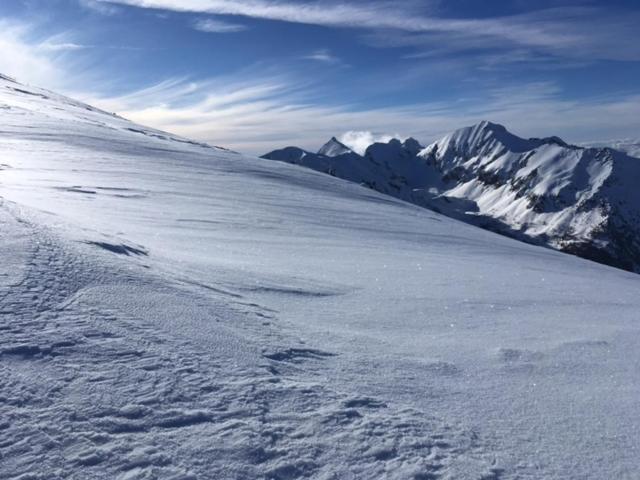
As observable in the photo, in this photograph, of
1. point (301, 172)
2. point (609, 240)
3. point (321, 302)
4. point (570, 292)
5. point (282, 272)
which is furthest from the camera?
point (609, 240)

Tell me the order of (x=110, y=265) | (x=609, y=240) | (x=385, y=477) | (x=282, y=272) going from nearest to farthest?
1. (x=385, y=477)
2. (x=110, y=265)
3. (x=282, y=272)
4. (x=609, y=240)

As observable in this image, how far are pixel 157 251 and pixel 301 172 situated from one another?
516 inches

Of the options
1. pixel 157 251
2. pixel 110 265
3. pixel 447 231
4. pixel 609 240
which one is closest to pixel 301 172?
pixel 447 231

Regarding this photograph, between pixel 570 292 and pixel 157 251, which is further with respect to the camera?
pixel 570 292

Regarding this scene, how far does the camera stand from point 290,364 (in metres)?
3.31

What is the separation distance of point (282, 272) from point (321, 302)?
1.04m

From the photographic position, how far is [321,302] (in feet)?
16.0

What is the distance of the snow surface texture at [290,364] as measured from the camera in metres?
2.39

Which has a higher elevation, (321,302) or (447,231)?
(447,231)

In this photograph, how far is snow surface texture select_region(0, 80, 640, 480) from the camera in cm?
239

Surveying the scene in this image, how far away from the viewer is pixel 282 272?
5789 millimetres

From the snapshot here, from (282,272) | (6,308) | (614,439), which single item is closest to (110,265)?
(6,308)

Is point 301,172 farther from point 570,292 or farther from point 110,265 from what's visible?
point 110,265

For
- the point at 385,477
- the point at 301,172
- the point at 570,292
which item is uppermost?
the point at 301,172
